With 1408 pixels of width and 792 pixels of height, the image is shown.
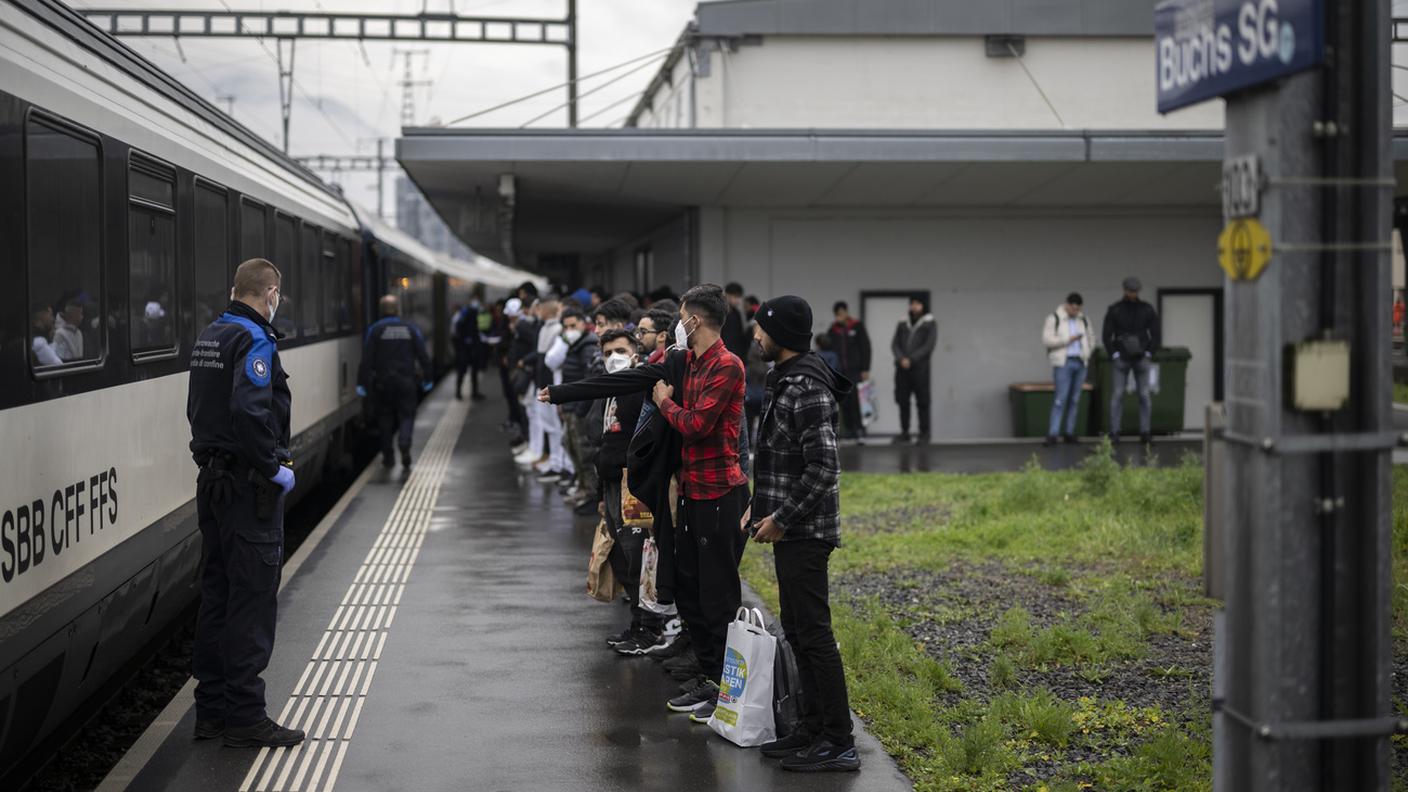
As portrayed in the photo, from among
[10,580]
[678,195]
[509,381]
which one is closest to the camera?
[10,580]

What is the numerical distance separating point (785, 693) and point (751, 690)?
154 mm

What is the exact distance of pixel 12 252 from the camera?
5.21 metres

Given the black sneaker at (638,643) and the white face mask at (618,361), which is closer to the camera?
the black sneaker at (638,643)

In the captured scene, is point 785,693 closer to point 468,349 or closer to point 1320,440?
point 1320,440

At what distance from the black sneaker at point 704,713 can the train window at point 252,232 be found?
4992mm

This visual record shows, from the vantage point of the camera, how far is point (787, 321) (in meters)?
5.73

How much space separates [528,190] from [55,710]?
14.0m

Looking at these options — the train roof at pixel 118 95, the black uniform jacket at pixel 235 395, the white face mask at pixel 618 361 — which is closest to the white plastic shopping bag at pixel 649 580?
the white face mask at pixel 618 361

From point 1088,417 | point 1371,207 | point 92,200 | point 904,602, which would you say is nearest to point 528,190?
point 1088,417

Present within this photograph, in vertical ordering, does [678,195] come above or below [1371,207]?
above

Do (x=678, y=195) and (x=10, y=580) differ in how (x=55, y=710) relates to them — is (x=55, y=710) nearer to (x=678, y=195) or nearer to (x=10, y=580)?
(x=10, y=580)

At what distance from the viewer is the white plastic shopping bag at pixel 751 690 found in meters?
6.04

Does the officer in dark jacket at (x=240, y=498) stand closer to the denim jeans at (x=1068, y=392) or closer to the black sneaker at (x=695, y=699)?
the black sneaker at (x=695, y=699)

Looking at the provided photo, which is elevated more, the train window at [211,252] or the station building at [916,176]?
the station building at [916,176]
